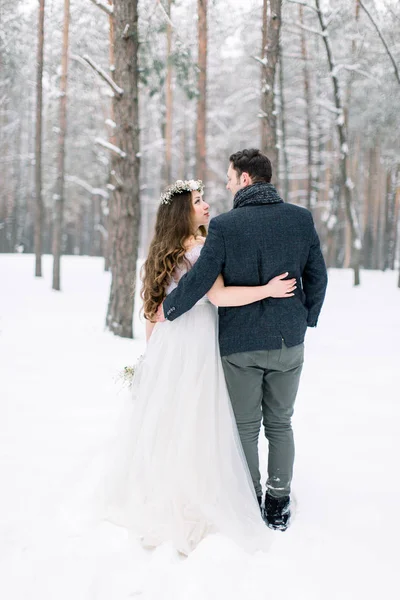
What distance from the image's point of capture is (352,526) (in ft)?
10.9

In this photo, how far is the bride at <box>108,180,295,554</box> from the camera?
3033mm

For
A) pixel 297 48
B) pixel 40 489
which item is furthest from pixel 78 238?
pixel 40 489

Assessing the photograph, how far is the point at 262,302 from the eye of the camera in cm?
307

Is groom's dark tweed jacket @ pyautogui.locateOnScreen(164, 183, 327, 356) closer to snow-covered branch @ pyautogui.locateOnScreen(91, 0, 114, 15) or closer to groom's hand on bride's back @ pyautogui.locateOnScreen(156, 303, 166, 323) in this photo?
groom's hand on bride's back @ pyautogui.locateOnScreen(156, 303, 166, 323)

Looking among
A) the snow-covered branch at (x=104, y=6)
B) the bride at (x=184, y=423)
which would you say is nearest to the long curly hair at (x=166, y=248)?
the bride at (x=184, y=423)

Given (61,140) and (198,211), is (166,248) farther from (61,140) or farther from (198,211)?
(61,140)

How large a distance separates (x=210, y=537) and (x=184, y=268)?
1.58 meters

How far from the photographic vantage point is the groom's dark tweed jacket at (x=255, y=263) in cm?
299

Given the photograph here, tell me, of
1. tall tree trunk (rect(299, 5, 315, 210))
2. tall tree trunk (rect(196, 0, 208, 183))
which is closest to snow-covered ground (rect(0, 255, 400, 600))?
tall tree trunk (rect(196, 0, 208, 183))

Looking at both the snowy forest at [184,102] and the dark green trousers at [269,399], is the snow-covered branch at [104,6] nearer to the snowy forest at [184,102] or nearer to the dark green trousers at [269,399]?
the snowy forest at [184,102]

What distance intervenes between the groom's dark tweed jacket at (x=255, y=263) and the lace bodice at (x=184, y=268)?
0.22 m

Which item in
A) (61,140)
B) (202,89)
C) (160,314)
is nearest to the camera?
(160,314)

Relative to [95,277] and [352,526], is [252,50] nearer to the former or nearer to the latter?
[95,277]

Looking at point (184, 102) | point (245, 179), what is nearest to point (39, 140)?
point (184, 102)
